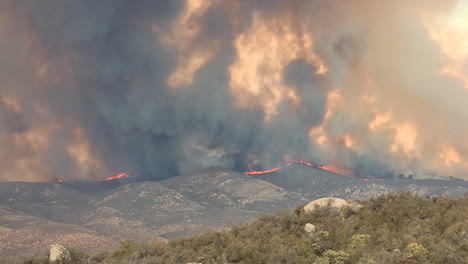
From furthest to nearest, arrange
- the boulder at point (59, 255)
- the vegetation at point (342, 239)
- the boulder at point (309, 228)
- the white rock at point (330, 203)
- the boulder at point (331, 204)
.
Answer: the white rock at point (330, 203) → the boulder at point (331, 204) → the boulder at point (59, 255) → the boulder at point (309, 228) → the vegetation at point (342, 239)

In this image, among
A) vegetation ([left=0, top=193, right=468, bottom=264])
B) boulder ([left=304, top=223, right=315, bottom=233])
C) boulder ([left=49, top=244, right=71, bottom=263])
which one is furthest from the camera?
boulder ([left=49, top=244, right=71, bottom=263])

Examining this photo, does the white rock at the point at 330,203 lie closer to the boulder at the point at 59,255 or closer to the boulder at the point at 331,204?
the boulder at the point at 331,204

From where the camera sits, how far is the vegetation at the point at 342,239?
2511 centimetres

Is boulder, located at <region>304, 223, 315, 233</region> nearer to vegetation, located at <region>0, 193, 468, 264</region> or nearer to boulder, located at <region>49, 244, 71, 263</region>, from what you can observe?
vegetation, located at <region>0, 193, 468, 264</region>

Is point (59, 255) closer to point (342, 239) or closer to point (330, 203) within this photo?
point (342, 239)

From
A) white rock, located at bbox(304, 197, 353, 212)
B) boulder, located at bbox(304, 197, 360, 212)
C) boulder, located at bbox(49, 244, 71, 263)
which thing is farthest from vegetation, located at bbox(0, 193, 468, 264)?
white rock, located at bbox(304, 197, 353, 212)

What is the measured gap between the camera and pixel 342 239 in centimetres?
3069

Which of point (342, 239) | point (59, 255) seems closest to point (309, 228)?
point (342, 239)

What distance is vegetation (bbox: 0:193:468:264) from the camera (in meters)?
25.1

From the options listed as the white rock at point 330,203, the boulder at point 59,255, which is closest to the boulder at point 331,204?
the white rock at point 330,203

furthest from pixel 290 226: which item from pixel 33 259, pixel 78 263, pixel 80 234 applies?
pixel 80 234

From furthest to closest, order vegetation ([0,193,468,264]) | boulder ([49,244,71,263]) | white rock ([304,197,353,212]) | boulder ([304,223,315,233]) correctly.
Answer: white rock ([304,197,353,212]), boulder ([49,244,71,263]), boulder ([304,223,315,233]), vegetation ([0,193,468,264])

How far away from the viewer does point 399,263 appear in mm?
22688

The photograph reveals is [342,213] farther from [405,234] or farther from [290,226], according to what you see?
[405,234]
